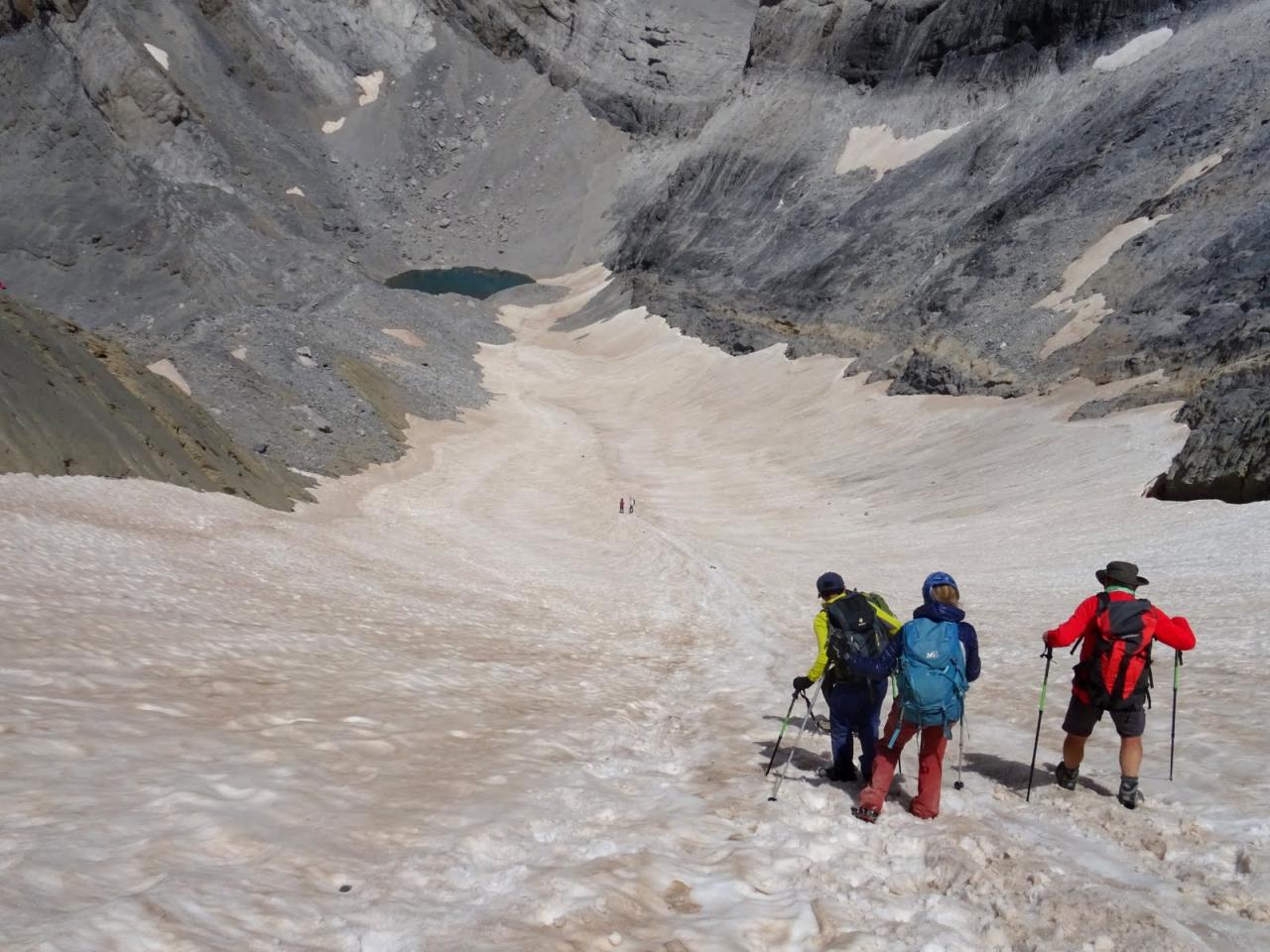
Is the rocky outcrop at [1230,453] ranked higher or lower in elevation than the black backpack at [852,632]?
higher

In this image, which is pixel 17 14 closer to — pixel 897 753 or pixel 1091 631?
pixel 897 753

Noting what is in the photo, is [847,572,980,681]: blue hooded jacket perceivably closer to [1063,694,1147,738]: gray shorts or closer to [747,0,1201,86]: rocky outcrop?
[1063,694,1147,738]: gray shorts

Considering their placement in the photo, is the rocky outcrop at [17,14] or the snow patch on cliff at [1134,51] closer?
the snow patch on cliff at [1134,51]

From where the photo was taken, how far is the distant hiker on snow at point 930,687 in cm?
638

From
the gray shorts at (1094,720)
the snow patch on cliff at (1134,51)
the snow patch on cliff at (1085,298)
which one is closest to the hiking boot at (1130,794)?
the gray shorts at (1094,720)

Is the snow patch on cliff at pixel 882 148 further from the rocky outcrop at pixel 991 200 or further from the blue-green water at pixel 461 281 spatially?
the blue-green water at pixel 461 281

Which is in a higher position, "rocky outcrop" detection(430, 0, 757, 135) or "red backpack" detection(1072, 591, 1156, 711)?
"rocky outcrop" detection(430, 0, 757, 135)

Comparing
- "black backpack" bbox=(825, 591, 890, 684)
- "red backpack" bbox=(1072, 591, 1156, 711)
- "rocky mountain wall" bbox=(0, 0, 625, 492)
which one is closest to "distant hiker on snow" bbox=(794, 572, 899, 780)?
"black backpack" bbox=(825, 591, 890, 684)

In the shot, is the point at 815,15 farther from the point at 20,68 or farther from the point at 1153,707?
the point at 1153,707

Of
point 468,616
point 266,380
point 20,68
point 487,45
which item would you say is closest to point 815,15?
point 487,45

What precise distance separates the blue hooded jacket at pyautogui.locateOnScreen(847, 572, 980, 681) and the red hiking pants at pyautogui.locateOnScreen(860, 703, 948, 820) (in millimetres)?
424

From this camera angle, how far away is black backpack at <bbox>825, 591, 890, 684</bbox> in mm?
6758

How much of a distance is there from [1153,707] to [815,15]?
78.4 metres

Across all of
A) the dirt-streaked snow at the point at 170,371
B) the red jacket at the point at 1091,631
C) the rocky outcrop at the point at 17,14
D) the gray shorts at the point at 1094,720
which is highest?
the rocky outcrop at the point at 17,14
